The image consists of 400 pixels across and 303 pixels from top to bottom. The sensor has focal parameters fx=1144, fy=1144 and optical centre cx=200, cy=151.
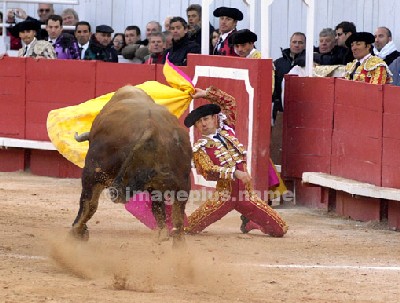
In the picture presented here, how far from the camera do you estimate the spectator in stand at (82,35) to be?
471 inches

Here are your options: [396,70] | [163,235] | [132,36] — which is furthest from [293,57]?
[163,235]

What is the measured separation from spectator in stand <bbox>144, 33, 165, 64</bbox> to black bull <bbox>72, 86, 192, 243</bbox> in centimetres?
421

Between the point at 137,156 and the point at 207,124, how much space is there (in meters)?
1.61

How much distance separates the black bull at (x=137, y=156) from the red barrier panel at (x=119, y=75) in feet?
14.0

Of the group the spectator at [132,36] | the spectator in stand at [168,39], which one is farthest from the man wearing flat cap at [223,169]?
the spectator at [132,36]

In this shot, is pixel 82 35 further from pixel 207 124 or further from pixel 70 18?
pixel 207 124

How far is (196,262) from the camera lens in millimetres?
6402

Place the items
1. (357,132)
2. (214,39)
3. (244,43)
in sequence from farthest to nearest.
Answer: (214,39), (244,43), (357,132)

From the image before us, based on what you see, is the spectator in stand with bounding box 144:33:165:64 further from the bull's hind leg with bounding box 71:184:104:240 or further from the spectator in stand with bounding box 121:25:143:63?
the bull's hind leg with bounding box 71:184:104:240

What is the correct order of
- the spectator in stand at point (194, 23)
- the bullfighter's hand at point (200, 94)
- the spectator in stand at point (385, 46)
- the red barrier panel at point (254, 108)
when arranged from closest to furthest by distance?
the bullfighter's hand at point (200, 94) → the red barrier panel at point (254, 108) → the spectator in stand at point (385, 46) → the spectator in stand at point (194, 23)

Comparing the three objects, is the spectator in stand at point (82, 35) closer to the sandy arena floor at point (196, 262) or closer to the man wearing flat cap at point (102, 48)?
the man wearing flat cap at point (102, 48)

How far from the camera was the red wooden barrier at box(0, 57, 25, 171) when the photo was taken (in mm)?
11906

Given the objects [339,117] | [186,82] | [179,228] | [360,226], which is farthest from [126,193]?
[339,117]

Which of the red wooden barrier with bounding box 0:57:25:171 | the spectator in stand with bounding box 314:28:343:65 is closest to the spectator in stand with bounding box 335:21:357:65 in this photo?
the spectator in stand with bounding box 314:28:343:65
